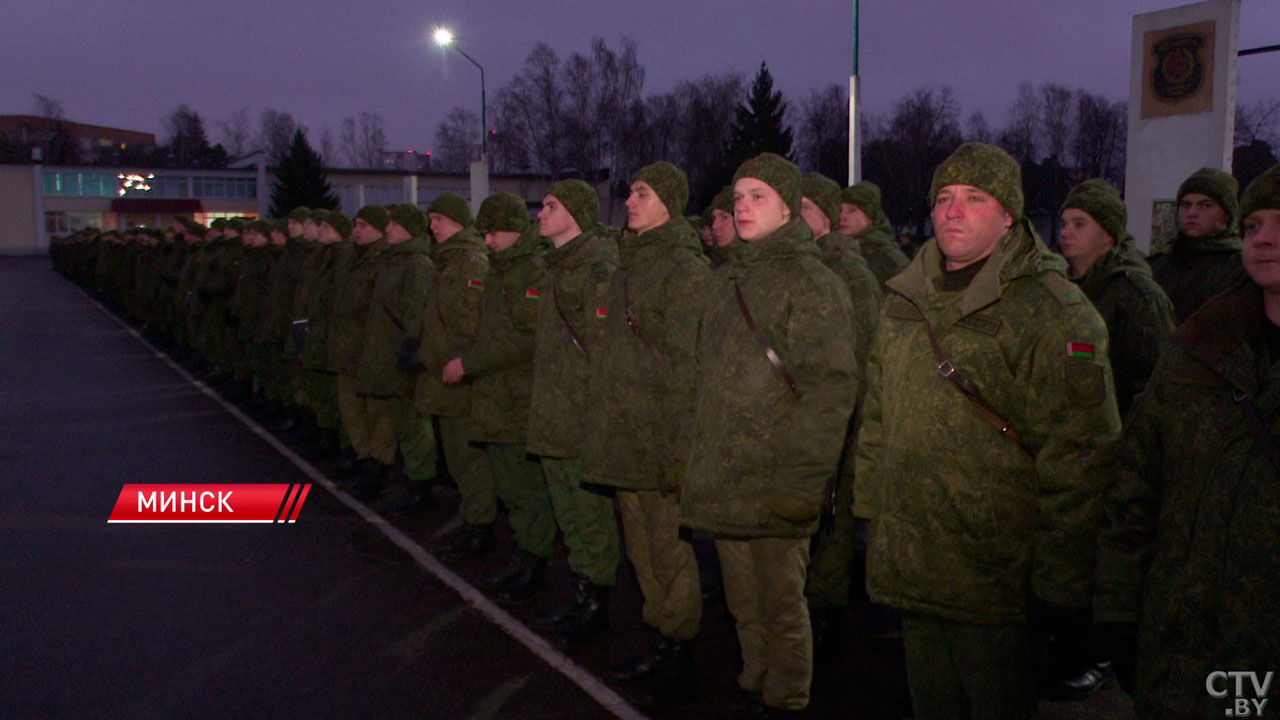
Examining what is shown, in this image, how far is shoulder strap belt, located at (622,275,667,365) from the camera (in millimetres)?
4355

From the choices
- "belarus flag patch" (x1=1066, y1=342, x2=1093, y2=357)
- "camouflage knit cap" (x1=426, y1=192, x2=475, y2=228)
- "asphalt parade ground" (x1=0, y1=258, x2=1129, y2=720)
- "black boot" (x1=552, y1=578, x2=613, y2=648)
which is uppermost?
"camouflage knit cap" (x1=426, y1=192, x2=475, y2=228)

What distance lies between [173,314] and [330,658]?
1431 centimetres

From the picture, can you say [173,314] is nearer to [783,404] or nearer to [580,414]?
[580,414]

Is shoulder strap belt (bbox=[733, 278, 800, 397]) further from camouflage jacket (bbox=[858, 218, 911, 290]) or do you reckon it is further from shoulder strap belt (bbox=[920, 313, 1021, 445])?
camouflage jacket (bbox=[858, 218, 911, 290])

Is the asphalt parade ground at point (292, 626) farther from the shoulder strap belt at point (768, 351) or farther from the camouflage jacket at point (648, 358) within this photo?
the shoulder strap belt at point (768, 351)

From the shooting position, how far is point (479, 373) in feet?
19.0

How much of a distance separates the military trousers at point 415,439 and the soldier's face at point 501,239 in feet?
6.19

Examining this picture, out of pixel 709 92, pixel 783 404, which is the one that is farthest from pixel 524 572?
pixel 709 92

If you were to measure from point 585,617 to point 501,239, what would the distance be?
2.26 meters

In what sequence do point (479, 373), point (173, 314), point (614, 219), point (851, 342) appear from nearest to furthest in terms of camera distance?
point (851, 342)
point (479, 373)
point (173, 314)
point (614, 219)

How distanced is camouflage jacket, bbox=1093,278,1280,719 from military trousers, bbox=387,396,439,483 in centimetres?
568

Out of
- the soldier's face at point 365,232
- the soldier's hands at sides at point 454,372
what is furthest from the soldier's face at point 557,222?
the soldier's face at point 365,232

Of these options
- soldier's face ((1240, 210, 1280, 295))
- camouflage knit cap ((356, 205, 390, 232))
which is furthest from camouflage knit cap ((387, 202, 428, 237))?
soldier's face ((1240, 210, 1280, 295))

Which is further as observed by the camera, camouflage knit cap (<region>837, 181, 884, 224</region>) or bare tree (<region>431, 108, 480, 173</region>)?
bare tree (<region>431, 108, 480, 173</region>)
